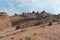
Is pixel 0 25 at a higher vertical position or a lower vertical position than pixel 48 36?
lower

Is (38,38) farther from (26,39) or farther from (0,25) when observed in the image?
(0,25)

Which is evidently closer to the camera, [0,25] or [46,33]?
[46,33]

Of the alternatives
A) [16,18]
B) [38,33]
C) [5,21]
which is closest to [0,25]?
[5,21]

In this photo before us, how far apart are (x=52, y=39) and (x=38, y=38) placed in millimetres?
1860

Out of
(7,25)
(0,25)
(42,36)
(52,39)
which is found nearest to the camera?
(52,39)

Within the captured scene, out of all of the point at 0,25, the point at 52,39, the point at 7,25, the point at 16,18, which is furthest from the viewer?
the point at 16,18

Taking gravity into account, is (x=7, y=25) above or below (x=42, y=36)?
below

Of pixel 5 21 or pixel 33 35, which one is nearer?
pixel 33 35

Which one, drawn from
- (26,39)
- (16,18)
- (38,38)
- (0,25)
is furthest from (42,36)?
(16,18)

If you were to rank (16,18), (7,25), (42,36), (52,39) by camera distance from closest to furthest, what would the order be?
(52,39)
(42,36)
(7,25)
(16,18)

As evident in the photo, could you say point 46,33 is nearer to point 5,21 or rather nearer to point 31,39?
point 31,39

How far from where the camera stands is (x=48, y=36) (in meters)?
23.1

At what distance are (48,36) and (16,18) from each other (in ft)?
277

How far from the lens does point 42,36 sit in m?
23.6
